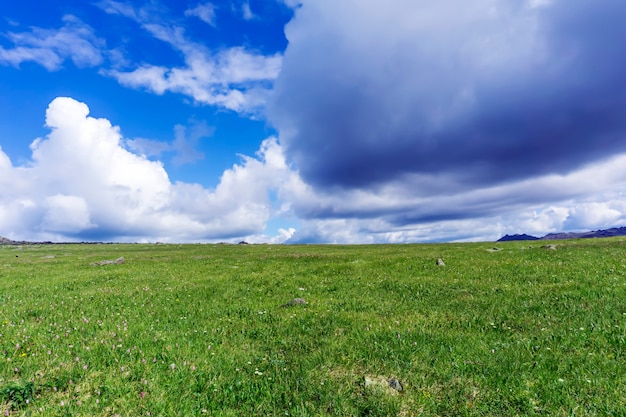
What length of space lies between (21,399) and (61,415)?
3.79ft

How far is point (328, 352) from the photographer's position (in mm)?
9078

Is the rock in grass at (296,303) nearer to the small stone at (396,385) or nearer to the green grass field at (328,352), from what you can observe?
the green grass field at (328,352)

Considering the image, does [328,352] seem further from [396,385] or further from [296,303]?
[296,303]

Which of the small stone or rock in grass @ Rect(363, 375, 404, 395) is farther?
the small stone

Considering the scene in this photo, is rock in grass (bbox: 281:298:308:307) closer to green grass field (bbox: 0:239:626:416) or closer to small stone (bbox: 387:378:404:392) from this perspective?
green grass field (bbox: 0:239:626:416)

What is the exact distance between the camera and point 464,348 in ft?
29.9

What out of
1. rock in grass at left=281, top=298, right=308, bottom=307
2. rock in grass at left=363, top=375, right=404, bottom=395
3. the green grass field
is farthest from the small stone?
rock in grass at left=281, top=298, right=308, bottom=307

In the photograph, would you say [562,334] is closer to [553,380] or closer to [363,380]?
[553,380]

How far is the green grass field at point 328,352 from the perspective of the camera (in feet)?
21.4

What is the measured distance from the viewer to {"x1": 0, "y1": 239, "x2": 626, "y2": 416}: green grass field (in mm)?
6512

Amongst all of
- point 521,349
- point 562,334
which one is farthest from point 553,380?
point 562,334

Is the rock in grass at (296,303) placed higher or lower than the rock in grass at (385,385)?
higher

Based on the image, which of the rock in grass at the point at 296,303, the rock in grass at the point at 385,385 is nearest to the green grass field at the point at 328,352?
the rock in grass at the point at 385,385

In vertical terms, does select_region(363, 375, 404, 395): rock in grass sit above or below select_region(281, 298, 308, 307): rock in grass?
below
